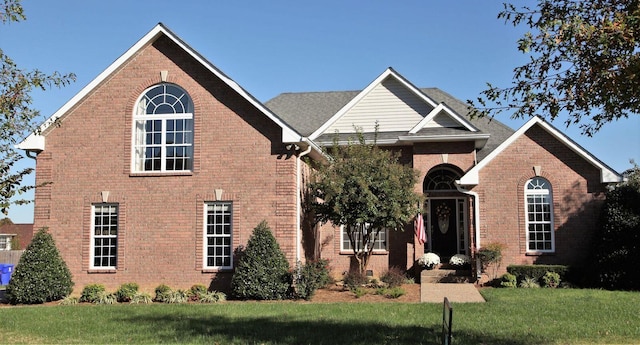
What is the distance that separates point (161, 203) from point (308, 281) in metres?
5.34

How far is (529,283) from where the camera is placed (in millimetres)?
19125

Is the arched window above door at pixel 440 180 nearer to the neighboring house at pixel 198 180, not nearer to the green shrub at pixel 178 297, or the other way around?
the neighboring house at pixel 198 180

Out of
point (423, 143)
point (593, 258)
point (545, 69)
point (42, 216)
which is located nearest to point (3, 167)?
point (545, 69)

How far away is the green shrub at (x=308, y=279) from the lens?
1673 cm

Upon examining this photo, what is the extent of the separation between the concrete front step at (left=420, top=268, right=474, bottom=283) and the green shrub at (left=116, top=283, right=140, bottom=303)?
9.41 metres

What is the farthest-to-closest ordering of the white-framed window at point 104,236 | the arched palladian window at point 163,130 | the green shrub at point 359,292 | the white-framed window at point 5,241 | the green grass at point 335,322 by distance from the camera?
the white-framed window at point 5,241 < the arched palladian window at point 163,130 < the white-framed window at point 104,236 < the green shrub at point 359,292 < the green grass at point 335,322

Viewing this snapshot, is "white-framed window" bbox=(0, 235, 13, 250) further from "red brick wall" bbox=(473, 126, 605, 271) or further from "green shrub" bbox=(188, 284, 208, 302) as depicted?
"red brick wall" bbox=(473, 126, 605, 271)

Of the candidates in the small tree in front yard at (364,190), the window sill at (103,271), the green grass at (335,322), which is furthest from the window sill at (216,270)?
the small tree in front yard at (364,190)

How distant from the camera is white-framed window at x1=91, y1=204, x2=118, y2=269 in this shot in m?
18.7

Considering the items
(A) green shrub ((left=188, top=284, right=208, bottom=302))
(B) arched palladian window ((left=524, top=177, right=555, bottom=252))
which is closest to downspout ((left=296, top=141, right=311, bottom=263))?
(A) green shrub ((left=188, top=284, right=208, bottom=302))

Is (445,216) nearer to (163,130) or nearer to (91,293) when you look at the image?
(163,130)

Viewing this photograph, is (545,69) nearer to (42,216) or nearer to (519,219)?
(519,219)

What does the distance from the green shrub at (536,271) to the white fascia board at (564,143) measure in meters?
3.16

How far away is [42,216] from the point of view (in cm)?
1884
